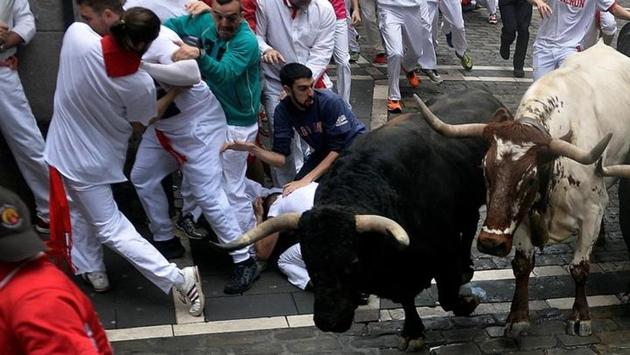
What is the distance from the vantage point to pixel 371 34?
43.8 feet

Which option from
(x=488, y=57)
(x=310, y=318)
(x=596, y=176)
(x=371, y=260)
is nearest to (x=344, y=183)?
(x=371, y=260)

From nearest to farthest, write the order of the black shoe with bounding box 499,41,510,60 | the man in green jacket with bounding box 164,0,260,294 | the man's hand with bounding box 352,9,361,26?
the man in green jacket with bounding box 164,0,260,294 → the man's hand with bounding box 352,9,361,26 → the black shoe with bounding box 499,41,510,60

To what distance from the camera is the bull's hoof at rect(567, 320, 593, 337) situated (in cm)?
632

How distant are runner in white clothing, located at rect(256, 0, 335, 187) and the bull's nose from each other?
288 centimetres

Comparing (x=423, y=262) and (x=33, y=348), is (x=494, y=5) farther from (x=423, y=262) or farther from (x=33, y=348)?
(x=33, y=348)

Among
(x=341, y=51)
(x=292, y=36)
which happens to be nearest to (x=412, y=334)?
(x=292, y=36)

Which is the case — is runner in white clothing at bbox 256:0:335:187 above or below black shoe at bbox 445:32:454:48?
above

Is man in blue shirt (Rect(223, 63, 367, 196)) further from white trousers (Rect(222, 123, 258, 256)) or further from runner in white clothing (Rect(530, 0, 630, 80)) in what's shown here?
runner in white clothing (Rect(530, 0, 630, 80))

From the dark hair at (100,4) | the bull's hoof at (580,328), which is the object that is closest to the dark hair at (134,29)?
the dark hair at (100,4)

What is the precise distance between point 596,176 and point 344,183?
77.3 inches

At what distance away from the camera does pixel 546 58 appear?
9516mm

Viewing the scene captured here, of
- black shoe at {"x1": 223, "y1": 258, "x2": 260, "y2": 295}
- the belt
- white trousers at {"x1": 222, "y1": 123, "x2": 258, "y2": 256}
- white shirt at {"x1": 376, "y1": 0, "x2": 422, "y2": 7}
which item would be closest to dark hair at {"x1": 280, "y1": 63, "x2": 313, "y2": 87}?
white trousers at {"x1": 222, "y1": 123, "x2": 258, "y2": 256}

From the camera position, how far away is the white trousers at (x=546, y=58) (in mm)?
9398

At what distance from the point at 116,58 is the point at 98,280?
1903 millimetres
